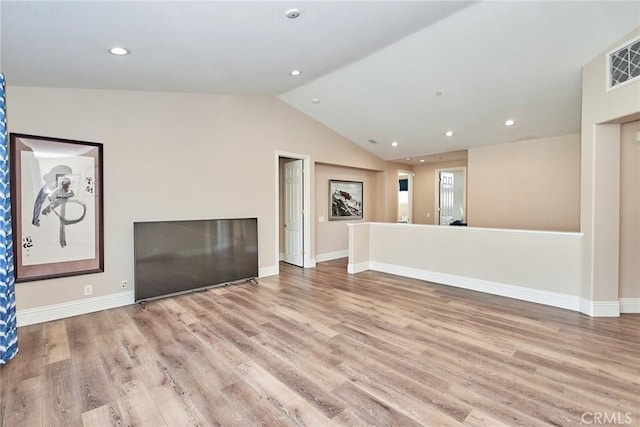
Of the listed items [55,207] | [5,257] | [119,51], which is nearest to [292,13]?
[119,51]

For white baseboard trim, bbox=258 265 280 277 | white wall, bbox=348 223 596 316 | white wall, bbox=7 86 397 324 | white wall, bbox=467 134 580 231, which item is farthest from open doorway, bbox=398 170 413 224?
white baseboard trim, bbox=258 265 280 277

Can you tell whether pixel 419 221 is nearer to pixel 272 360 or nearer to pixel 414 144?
pixel 414 144

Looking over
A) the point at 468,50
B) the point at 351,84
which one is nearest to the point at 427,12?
the point at 468,50

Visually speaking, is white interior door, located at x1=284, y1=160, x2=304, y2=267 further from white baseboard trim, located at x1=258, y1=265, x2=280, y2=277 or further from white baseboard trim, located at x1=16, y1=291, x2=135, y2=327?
white baseboard trim, located at x1=16, y1=291, x2=135, y2=327

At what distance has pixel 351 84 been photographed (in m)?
4.75

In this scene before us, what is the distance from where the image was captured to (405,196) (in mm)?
9812

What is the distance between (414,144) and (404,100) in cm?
179

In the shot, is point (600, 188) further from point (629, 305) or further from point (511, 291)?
point (511, 291)

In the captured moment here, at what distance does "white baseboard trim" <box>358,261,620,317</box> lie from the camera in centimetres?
355

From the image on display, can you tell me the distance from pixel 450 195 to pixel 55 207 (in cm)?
875

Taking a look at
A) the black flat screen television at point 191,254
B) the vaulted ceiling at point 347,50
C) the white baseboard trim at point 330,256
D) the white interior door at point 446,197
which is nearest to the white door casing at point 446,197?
the white interior door at point 446,197

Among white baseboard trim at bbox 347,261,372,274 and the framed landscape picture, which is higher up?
the framed landscape picture
